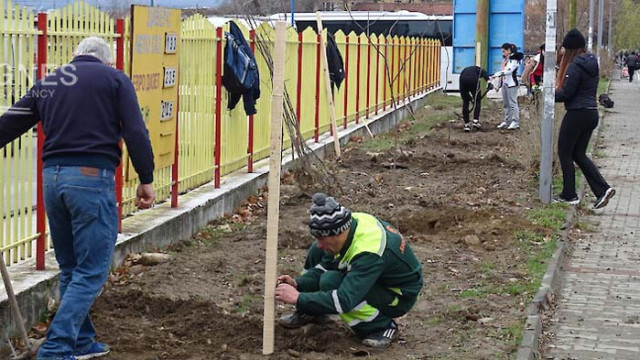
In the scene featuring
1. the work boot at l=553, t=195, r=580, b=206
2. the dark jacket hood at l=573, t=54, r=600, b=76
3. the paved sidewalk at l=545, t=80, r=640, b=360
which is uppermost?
the dark jacket hood at l=573, t=54, r=600, b=76

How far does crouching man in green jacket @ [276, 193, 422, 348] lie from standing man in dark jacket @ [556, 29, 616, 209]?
591 centimetres

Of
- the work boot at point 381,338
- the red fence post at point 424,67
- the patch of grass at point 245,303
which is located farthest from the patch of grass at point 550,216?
the red fence post at point 424,67

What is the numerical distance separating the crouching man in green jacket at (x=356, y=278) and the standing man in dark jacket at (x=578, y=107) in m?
5.91

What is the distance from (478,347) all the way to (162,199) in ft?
13.4

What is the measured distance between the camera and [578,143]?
38.3ft

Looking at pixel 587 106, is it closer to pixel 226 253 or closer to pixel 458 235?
pixel 458 235

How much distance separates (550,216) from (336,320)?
190 inches

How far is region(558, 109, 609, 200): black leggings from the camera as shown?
11516mm

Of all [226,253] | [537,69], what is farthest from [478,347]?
[537,69]

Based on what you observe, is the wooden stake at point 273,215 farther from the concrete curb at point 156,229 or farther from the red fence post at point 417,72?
the red fence post at point 417,72

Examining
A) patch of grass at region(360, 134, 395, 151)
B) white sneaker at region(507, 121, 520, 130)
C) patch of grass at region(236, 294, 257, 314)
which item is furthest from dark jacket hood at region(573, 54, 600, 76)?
white sneaker at region(507, 121, 520, 130)

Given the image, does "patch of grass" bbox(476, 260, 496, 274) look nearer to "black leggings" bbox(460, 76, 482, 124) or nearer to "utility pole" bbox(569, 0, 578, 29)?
"black leggings" bbox(460, 76, 482, 124)

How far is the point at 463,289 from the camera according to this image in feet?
25.5

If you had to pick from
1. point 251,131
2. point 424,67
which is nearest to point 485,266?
point 251,131
